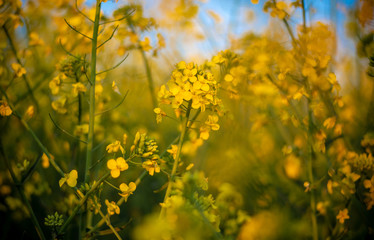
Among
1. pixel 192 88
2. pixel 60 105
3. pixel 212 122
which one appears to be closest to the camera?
pixel 192 88

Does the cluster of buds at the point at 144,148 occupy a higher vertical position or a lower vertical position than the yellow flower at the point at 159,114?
lower

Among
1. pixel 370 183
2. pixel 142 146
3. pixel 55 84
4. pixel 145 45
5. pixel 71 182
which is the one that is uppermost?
pixel 145 45

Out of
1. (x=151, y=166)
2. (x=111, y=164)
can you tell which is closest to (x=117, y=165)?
(x=111, y=164)

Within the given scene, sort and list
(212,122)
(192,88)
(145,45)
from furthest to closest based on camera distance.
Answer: (145,45)
(212,122)
(192,88)

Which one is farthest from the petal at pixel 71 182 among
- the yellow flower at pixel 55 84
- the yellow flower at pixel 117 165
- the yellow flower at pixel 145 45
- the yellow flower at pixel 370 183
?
the yellow flower at pixel 370 183

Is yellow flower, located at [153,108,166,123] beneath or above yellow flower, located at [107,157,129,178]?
above

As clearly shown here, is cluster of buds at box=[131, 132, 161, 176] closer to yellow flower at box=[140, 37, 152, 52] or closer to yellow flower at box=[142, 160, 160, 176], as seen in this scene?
yellow flower at box=[142, 160, 160, 176]

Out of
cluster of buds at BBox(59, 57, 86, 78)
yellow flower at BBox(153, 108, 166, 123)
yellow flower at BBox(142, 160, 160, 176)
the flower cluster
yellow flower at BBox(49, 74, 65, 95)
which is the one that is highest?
cluster of buds at BBox(59, 57, 86, 78)

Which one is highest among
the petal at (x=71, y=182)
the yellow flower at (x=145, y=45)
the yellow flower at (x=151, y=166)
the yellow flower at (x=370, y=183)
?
the yellow flower at (x=145, y=45)

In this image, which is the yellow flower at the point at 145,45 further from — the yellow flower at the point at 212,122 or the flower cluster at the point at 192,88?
the yellow flower at the point at 212,122

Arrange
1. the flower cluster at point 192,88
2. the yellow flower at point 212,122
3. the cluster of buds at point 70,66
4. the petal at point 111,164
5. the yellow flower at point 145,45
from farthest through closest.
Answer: the yellow flower at point 145,45 < the cluster of buds at point 70,66 < the yellow flower at point 212,122 < the flower cluster at point 192,88 < the petal at point 111,164

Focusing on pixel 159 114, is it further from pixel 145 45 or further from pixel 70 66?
pixel 145 45

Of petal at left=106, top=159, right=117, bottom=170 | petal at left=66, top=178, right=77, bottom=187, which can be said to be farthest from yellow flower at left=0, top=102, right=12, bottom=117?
petal at left=106, top=159, right=117, bottom=170

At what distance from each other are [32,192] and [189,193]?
1.43m
